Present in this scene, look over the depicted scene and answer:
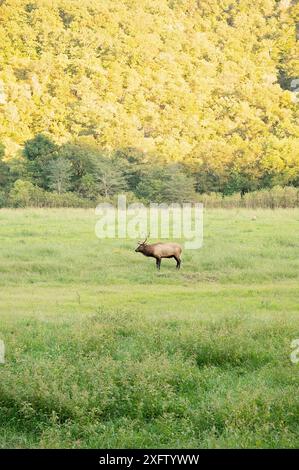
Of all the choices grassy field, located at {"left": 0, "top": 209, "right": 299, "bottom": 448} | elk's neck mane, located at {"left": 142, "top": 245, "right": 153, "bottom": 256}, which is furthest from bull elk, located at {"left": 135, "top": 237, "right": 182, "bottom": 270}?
grassy field, located at {"left": 0, "top": 209, "right": 299, "bottom": 448}

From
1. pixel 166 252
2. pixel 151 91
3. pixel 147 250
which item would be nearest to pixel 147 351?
pixel 166 252

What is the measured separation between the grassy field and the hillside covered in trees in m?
24.5

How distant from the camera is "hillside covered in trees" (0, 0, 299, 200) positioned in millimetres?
42281

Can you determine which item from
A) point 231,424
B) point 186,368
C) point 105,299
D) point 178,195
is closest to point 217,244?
point 105,299

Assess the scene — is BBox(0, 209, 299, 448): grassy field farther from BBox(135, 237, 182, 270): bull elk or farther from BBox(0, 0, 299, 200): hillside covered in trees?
BBox(0, 0, 299, 200): hillside covered in trees

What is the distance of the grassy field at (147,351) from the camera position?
6684 mm

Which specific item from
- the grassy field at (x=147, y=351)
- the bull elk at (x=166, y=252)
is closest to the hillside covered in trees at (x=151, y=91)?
the bull elk at (x=166, y=252)

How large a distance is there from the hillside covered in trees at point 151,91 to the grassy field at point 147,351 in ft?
80.3

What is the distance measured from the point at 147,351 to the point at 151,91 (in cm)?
4050

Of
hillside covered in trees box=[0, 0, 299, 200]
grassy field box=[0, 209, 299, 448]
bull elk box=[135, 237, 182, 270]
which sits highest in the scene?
hillside covered in trees box=[0, 0, 299, 200]

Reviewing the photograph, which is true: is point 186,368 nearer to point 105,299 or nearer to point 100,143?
point 105,299

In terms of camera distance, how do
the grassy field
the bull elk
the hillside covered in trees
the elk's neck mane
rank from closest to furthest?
the grassy field → the bull elk → the elk's neck mane → the hillside covered in trees

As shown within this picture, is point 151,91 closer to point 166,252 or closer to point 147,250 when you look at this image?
point 147,250

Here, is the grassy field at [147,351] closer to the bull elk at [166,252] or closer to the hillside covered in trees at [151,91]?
the bull elk at [166,252]
